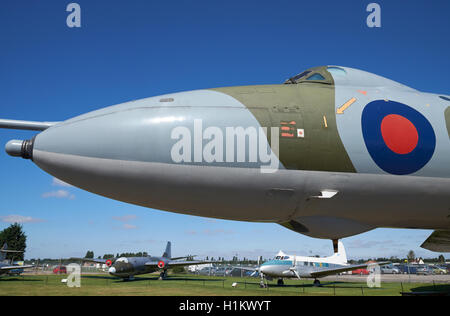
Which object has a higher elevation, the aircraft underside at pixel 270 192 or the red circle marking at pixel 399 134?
the red circle marking at pixel 399 134

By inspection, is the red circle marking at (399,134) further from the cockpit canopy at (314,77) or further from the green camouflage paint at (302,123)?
the cockpit canopy at (314,77)

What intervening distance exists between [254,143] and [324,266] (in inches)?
1274

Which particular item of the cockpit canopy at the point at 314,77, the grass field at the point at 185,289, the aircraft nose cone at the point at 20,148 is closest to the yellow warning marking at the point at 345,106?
the cockpit canopy at the point at 314,77

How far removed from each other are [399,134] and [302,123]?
1.17 metres

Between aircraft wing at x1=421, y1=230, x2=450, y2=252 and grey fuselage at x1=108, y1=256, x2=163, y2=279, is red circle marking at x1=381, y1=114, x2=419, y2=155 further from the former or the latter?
grey fuselage at x1=108, y1=256, x2=163, y2=279

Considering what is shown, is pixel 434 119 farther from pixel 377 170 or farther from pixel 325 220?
pixel 325 220

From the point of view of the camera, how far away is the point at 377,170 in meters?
3.73

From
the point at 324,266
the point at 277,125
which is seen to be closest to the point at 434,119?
the point at 277,125

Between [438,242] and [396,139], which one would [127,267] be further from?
[396,139]

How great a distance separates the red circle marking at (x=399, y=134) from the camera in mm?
3779

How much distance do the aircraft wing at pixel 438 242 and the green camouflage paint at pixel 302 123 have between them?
448 centimetres

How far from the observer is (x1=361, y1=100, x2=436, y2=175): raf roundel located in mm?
3750

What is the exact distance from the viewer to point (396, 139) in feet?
12.4
